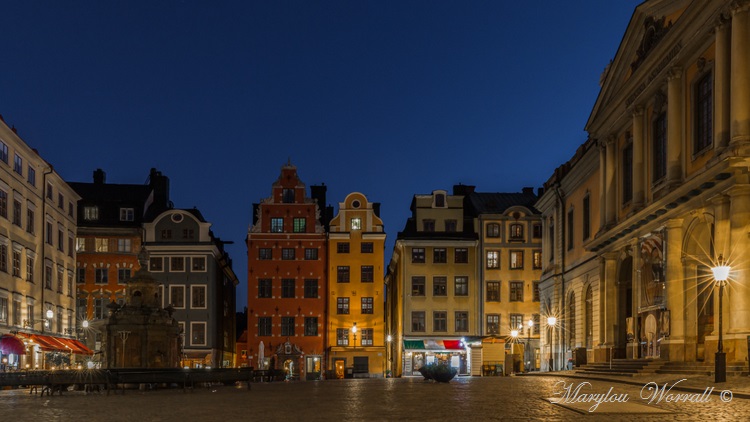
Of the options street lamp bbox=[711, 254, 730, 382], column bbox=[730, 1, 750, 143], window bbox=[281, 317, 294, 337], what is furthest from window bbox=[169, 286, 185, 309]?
street lamp bbox=[711, 254, 730, 382]

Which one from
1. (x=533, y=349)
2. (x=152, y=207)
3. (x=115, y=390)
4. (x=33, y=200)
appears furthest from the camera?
(x=152, y=207)

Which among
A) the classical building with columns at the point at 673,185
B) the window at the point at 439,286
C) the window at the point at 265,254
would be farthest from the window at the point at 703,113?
the window at the point at 265,254

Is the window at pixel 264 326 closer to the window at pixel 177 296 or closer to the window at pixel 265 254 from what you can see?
the window at pixel 265 254

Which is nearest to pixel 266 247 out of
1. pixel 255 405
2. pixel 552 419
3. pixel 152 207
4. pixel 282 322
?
pixel 282 322

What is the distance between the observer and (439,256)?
230 ft

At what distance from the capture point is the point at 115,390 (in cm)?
2905

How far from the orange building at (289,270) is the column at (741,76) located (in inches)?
1855

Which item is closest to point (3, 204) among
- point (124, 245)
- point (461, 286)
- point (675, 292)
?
point (124, 245)

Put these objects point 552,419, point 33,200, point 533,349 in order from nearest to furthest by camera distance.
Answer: point 552,419
point 33,200
point 533,349

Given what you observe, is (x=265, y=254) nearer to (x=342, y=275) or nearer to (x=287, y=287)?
(x=287, y=287)

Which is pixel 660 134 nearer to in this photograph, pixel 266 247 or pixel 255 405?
pixel 255 405

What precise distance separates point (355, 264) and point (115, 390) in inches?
1691

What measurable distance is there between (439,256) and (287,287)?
1282cm

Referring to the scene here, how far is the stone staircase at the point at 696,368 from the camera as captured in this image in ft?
82.4
